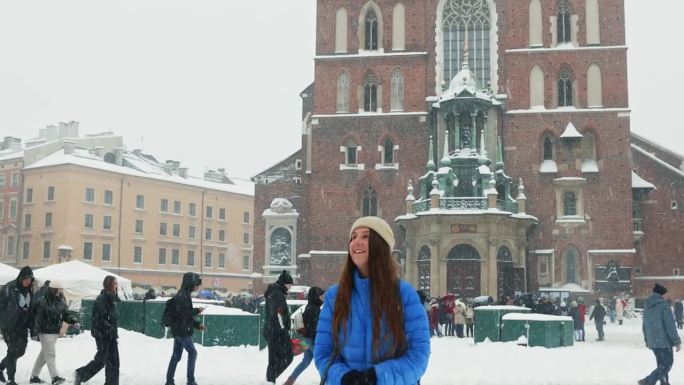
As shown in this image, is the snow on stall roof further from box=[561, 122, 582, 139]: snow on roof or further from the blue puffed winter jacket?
box=[561, 122, 582, 139]: snow on roof

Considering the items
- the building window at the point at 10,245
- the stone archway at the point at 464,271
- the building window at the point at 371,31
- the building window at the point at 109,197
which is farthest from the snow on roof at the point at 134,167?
the stone archway at the point at 464,271

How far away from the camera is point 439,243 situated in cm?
3400

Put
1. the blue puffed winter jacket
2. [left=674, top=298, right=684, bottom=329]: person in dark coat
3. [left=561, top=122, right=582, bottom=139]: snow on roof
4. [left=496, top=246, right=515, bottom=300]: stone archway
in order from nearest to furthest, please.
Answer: the blue puffed winter jacket
[left=674, top=298, right=684, bottom=329]: person in dark coat
[left=496, top=246, right=515, bottom=300]: stone archway
[left=561, top=122, right=582, bottom=139]: snow on roof

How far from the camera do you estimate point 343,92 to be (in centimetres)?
3894

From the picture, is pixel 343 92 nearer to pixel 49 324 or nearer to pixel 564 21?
pixel 564 21

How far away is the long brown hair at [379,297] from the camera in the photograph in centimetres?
414

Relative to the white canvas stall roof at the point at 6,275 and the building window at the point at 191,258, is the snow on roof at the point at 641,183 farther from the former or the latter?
the building window at the point at 191,258

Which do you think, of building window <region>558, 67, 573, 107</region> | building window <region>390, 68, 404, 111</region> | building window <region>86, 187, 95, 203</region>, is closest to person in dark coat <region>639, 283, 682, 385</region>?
building window <region>558, 67, 573, 107</region>

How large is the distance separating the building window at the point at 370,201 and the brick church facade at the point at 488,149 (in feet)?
0.15

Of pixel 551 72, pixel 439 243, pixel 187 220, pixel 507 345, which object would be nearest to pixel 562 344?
pixel 507 345

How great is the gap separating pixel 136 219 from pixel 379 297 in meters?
59.3

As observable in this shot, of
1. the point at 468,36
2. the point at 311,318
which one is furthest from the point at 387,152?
the point at 311,318

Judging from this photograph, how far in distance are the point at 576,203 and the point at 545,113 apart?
13.7ft

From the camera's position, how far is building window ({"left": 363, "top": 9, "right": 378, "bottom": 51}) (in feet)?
128
